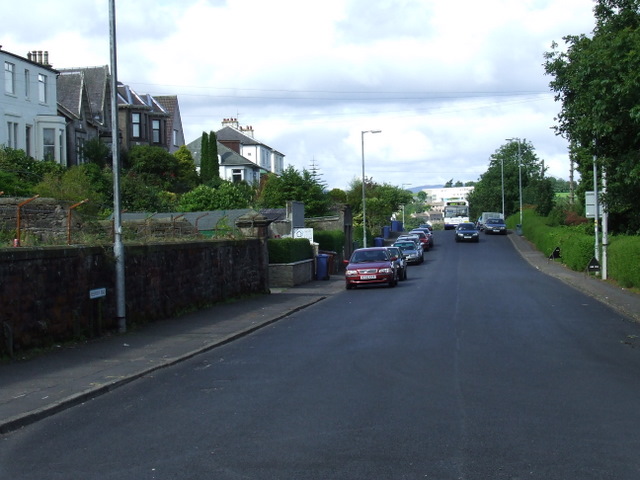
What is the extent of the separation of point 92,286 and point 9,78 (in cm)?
2912

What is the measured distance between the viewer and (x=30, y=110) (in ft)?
146

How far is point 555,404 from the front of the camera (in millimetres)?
9500

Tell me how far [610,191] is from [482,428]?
13178mm

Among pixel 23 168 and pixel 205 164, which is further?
pixel 205 164

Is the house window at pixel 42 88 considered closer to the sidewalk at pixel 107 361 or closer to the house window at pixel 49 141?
the house window at pixel 49 141

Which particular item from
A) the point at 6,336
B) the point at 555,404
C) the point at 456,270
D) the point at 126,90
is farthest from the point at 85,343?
the point at 126,90

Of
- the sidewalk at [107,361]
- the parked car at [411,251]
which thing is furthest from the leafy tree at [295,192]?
the sidewalk at [107,361]

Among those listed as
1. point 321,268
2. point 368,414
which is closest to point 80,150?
point 321,268

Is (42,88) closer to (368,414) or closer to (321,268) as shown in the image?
(321,268)

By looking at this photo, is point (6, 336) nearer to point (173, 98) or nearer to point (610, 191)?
point (610, 191)

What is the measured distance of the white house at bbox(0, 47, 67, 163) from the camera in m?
41.8

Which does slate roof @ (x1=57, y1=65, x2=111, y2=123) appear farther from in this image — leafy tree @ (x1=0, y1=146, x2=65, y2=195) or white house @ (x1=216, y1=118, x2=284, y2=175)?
white house @ (x1=216, y1=118, x2=284, y2=175)

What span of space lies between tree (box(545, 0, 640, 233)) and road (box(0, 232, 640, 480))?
12.8ft

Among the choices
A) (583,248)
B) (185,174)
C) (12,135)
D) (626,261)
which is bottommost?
(626,261)
